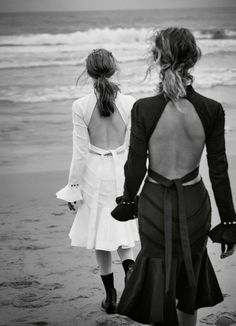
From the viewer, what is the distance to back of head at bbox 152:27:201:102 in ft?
8.41

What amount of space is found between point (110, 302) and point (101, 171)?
0.80 m

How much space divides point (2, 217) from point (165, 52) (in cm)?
385

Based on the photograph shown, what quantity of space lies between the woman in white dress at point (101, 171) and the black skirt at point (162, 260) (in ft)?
2.75

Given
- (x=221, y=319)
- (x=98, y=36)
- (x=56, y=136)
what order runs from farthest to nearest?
1. (x=98, y=36)
2. (x=56, y=136)
3. (x=221, y=319)

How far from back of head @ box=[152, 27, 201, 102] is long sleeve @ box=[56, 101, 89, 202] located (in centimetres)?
111

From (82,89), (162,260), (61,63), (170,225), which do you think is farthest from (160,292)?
(61,63)

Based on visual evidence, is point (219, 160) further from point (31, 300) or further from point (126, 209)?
point (31, 300)

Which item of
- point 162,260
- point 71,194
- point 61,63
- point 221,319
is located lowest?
point 221,319

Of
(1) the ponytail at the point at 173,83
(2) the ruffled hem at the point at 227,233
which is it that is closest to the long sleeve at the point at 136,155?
(1) the ponytail at the point at 173,83

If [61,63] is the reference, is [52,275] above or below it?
below

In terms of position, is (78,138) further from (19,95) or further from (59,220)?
(19,95)

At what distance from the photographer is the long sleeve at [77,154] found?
365 cm

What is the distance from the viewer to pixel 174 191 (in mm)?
2719

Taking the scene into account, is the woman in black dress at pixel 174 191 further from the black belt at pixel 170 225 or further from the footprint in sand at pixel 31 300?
the footprint in sand at pixel 31 300
